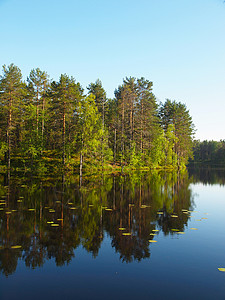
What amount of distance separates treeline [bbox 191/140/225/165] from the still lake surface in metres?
137

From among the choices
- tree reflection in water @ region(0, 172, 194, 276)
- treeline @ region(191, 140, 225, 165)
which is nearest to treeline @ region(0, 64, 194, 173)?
tree reflection in water @ region(0, 172, 194, 276)

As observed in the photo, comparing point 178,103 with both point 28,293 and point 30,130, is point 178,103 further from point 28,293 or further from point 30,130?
point 28,293

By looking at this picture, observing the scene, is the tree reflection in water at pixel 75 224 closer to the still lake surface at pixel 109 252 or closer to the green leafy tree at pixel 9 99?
the still lake surface at pixel 109 252

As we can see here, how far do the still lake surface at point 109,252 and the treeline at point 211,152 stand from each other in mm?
136807

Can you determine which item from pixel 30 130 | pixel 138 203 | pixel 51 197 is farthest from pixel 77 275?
pixel 30 130

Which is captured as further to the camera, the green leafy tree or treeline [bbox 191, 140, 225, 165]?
treeline [bbox 191, 140, 225, 165]

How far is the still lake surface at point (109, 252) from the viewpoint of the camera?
5.32m

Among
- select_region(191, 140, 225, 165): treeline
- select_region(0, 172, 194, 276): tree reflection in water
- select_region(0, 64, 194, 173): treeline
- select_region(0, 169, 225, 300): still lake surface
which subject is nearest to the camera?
select_region(0, 169, 225, 300): still lake surface

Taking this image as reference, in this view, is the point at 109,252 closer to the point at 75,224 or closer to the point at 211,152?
the point at 75,224

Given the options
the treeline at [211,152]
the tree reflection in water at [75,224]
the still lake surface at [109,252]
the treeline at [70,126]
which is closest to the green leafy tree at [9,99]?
the treeline at [70,126]

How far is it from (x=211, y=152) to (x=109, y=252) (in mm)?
160584

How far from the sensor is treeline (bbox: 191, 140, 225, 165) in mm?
141700

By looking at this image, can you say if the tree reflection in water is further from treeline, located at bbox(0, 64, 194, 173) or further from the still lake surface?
treeline, located at bbox(0, 64, 194, 173)

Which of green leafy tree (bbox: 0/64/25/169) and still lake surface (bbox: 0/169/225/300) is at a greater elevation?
green leafy tree (bbox: 0/64/25/169)
